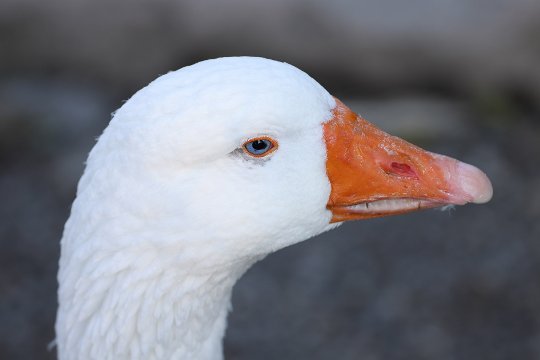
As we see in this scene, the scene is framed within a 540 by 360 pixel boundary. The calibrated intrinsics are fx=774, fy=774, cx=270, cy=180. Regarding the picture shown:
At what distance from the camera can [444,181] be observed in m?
2.31

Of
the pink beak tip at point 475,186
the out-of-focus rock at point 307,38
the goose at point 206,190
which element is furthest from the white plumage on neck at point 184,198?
the out-of-focus rock at point 307,38

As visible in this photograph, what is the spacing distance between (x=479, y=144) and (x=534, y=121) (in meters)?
0.56

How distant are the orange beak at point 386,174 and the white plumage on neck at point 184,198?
0.15 ft

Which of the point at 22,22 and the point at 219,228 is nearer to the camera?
the point at 219,228

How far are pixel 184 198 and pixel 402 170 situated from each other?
669mm

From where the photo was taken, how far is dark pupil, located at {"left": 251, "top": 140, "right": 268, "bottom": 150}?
214cm

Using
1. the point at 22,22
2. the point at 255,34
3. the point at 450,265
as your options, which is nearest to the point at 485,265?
the point at 450,265

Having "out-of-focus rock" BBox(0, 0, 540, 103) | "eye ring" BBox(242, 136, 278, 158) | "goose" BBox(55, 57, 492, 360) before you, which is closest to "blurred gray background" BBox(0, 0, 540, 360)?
"out-of-focus rock" BBox(0, 0, 540, 103)

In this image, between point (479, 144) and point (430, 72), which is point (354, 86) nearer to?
point (430, 72)

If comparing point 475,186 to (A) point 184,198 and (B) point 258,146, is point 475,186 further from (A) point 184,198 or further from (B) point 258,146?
(A) point 184,198

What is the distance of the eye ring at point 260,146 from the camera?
213cm

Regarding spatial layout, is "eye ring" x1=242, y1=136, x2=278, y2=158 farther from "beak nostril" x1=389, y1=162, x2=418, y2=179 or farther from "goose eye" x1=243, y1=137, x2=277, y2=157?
"beak nostril" x1=389, y1=162, x2=418, y2=179

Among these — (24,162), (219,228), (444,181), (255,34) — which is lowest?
(219,228)

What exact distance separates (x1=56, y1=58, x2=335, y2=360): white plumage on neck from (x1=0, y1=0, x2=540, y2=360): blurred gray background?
3141 mm
